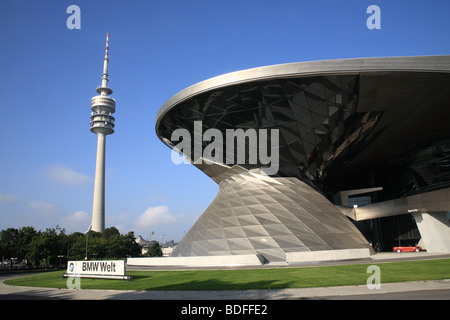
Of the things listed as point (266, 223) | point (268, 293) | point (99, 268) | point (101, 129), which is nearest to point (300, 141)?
point (266, 223)

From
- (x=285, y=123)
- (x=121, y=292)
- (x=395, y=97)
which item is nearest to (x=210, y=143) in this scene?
(x=285, y=123)

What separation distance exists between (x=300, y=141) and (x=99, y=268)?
59.2ft

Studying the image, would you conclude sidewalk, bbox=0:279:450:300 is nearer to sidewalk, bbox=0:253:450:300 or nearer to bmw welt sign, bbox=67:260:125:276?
sidewalk, bbox=0:253:450:300

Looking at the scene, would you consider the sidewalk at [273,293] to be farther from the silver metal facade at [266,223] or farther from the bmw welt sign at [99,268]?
the silver metal facade at [266,223]

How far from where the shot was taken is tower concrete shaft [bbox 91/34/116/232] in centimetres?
10244

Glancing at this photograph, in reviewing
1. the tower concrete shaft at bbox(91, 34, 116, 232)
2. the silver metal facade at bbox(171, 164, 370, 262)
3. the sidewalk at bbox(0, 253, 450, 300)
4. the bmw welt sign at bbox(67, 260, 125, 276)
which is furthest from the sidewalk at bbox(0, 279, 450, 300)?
the tower concrete shaft at bbox(91, 34, 116, 232)

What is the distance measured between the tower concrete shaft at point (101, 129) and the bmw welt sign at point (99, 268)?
89.9m

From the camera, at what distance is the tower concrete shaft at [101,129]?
10244 centimetres

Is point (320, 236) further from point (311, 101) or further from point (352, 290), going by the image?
point (352, 290)

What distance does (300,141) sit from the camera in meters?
27.4

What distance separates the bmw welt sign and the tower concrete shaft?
89.9 meters

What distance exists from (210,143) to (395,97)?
1557cm

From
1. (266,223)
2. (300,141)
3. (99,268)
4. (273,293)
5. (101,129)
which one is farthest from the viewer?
(101,129)

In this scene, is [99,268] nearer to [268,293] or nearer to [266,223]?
[268,293]
